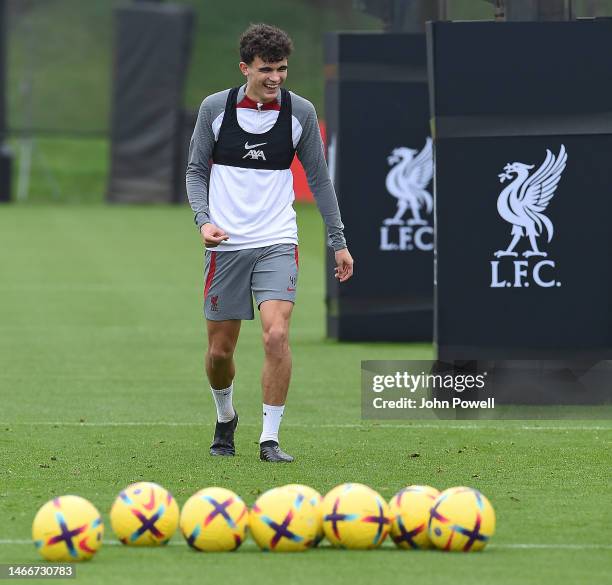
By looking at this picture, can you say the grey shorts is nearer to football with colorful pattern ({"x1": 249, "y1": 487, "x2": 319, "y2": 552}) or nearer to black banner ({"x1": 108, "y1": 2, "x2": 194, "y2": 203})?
football with colorful pattern ({"x1": 249, "y1": 487, "x2": 319, "y2": 552})

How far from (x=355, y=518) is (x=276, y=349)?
2518 millimetres

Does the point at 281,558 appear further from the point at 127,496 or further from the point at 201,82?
the point at 201,82

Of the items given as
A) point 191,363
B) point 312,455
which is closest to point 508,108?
point 312,455

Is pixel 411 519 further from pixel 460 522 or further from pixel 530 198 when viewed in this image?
pixel 530 198

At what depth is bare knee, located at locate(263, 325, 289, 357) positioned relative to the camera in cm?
896

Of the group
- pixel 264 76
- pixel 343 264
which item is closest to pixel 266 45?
pixel 264 76

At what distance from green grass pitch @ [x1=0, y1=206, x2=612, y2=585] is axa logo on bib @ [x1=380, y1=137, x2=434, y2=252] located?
958 millimetres

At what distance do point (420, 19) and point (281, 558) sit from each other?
9.39 metres

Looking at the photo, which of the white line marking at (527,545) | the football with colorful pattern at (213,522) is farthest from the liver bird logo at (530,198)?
the football with colorful pattern at (213,522)

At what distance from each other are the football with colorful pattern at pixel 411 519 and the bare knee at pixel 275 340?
241cm

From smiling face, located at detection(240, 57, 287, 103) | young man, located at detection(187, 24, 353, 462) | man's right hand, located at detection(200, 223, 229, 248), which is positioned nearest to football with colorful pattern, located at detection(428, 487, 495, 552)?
young man, located at detection(187, 24, 353, 462)

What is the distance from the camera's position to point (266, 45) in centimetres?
881

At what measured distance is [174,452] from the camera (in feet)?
30.7

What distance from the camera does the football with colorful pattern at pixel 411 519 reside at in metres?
6.60
